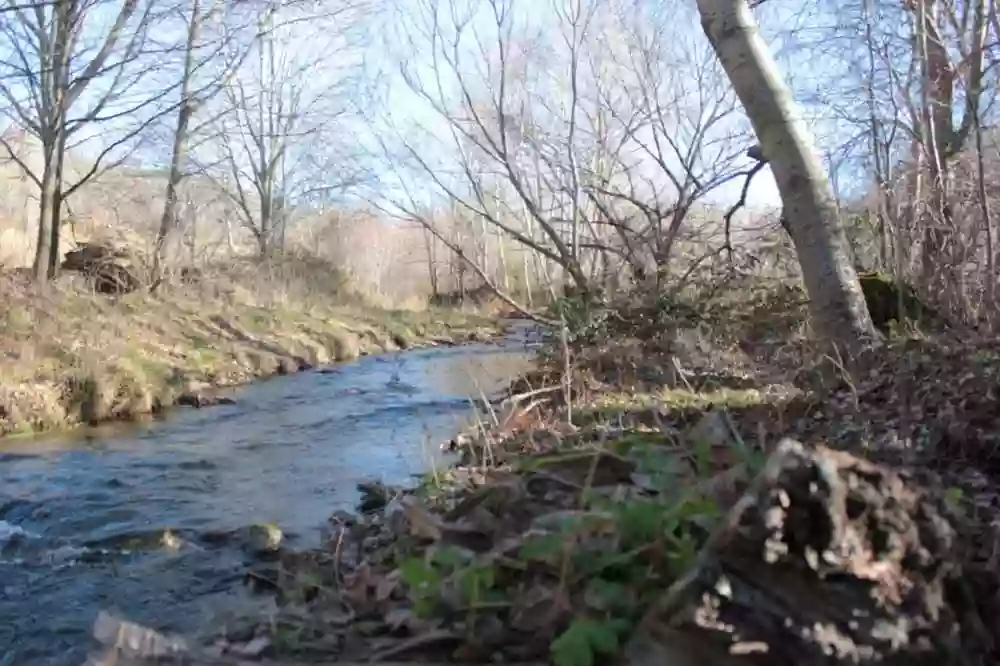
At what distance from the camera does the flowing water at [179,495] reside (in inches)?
159

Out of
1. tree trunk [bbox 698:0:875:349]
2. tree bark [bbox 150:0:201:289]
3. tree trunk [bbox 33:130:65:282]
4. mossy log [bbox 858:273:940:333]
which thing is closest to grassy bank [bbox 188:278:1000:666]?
tree trunk [bbox 698:0:875:349]

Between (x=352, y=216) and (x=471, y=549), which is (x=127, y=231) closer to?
(x=352, y=216)

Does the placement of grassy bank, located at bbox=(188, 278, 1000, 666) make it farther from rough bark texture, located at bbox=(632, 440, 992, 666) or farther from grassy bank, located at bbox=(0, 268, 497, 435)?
grassy bank, located at bbox=(0, 268, 497, 435)

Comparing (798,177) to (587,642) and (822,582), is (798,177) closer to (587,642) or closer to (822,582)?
(822,582)

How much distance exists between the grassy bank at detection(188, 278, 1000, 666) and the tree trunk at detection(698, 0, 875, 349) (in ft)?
2.28

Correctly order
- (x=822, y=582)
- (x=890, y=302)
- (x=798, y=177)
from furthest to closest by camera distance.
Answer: (x=890, y=302) → (x=798, y=177) → (x=822, y=582)

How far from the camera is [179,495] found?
A: 20.4 ft

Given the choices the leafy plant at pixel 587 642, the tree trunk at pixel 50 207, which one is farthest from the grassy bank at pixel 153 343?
the leafy plant at pixel 587 642

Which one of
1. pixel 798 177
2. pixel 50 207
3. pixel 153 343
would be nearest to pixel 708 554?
pixel 798 177

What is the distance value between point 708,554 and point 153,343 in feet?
38.8

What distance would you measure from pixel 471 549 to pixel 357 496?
310cm

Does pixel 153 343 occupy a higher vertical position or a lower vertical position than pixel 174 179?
lower

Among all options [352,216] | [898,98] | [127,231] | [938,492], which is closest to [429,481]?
[938,492]

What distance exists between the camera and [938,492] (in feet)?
6.89
